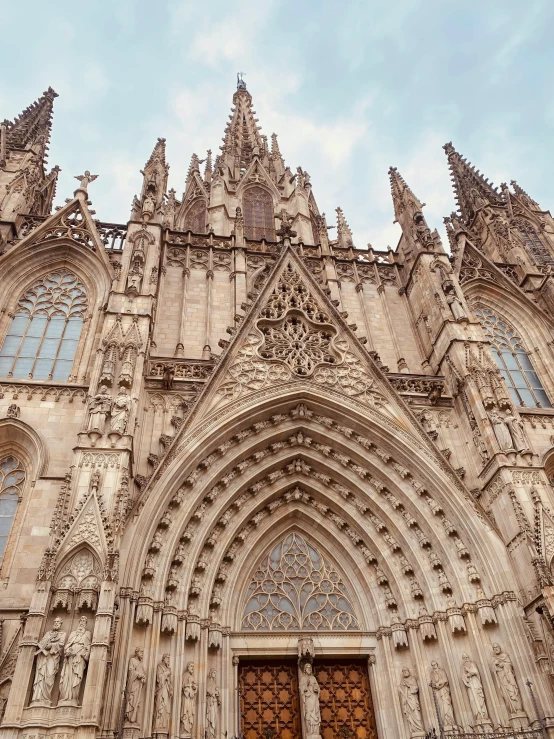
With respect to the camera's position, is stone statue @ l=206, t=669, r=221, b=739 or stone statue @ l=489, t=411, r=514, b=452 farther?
A: stone statue @ l=489, t=411, r=514, b=452

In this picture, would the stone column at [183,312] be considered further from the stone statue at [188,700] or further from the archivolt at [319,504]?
the stone statue at [188,700]

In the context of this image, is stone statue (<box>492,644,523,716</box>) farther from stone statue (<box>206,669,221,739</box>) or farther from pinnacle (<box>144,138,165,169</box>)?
pinnacle (<box>144,138,165,169</box>)

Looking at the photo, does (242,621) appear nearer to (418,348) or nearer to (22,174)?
(418,348)

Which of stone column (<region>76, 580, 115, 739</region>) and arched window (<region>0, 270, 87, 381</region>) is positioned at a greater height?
arched window (<region>0, 270, 87, 381</region>)

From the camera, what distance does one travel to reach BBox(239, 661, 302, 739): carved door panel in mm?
10544

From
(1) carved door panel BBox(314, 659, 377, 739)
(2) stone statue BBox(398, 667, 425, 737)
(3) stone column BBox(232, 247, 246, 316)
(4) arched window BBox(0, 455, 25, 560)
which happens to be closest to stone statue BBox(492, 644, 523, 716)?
(2) stone statue BBox(398, 667, 425, 737)

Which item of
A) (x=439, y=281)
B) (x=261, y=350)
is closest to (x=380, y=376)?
(x=261, y=350)

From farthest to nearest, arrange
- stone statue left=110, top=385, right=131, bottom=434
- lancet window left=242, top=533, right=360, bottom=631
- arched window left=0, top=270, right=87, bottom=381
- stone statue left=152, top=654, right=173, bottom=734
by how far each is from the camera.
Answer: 1. arched window left=0, top=270, right=87, bottom=381
2. lancet window left=242, top=533, right=360, bottom=631
3. stone statue left=110, top=385, right=131, bottom=434
4. stone statue left=152, top=654, right=173, bottom=734

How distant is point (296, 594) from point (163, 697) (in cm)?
374

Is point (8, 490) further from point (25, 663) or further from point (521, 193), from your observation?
point (521, 193)

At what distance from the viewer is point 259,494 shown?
12.7 metres

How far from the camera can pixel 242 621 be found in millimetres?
11422

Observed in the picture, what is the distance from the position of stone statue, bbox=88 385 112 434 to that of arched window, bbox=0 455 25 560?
94.0 inches

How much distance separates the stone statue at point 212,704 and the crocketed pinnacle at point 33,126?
19.8 metres
